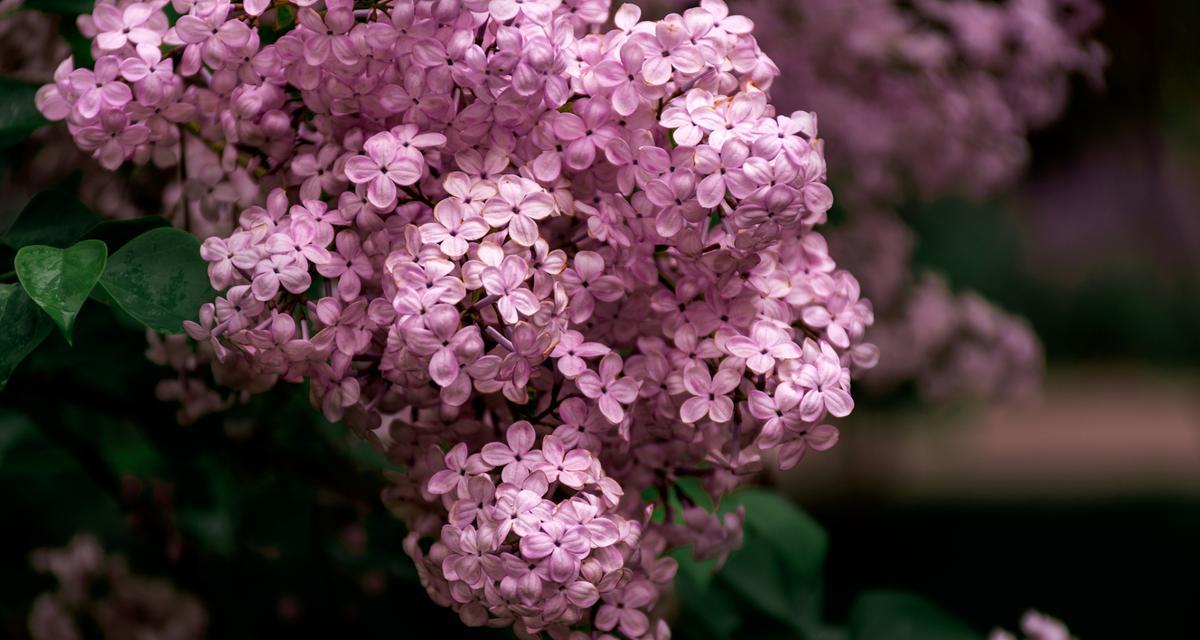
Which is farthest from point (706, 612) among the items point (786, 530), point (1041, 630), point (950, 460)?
point (950, 460)

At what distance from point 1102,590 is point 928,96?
14.5ft

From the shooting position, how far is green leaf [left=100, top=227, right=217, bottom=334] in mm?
626

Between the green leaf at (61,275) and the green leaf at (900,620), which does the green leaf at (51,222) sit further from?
the green leaf at (900,620)

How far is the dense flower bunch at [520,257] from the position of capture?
1.94 feet

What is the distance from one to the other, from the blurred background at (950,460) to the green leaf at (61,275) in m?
0.17

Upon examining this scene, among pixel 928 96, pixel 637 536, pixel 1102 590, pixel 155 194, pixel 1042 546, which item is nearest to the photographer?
pixel 637 536

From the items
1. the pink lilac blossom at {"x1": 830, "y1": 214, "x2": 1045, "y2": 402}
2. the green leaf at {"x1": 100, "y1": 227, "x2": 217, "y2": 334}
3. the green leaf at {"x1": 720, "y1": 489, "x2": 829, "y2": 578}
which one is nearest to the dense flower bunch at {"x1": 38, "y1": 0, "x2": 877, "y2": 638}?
the green leaf at {"x1": 100, "y1": 227, "x2": 217, "y2": 334}

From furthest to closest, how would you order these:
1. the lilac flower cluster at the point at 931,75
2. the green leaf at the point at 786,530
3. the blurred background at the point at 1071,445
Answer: the blurred background at the point at 1071,445 → the lilac flower cluster at the point at 931,75 → the green leaf at the point at 786,530

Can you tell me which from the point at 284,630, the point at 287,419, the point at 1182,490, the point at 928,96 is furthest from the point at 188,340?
the point at 1182,490

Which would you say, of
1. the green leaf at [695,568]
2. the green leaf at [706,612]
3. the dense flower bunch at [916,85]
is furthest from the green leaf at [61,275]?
the dense flower bunch at [916,85]

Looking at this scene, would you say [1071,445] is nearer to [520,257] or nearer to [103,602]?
[103,602]

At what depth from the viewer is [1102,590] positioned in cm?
538

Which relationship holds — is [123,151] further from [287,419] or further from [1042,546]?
[1042,546]

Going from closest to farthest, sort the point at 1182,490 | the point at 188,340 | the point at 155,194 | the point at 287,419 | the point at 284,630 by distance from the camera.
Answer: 1. the point at 188,340
2. the point at 155,194
3. the point at 287,419
4. the point at 284,630
5. the point at 1182,490
